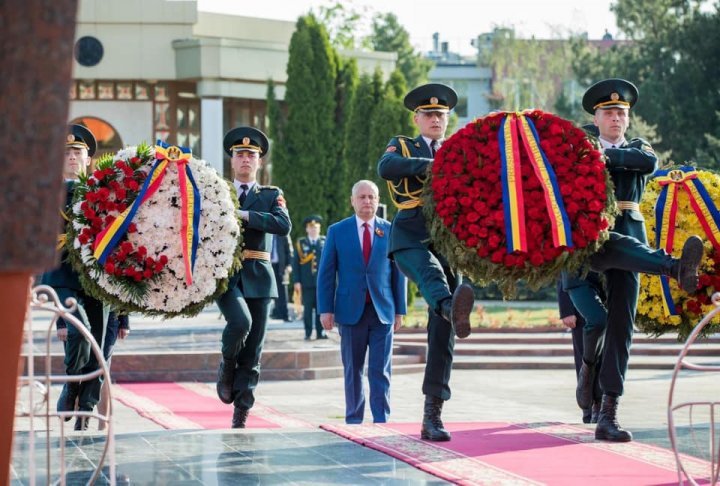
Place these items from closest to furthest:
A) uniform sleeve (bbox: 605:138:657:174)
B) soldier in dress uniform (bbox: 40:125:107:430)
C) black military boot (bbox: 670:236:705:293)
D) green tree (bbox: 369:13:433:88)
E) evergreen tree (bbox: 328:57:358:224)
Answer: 1. black military boot (bbox: 670:236:705:293)
2. uniform sleeve (bbox: 605:138:657:174)
3. soldier in dress uniform (bbox: 40:125:107:430)
4. evergreen tree (bbox: 328:57:358:224)
5. green tree (bbox: 369:13:433:88)

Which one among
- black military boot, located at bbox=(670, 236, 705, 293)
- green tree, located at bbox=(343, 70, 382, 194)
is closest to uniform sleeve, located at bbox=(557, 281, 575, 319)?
black military boot, located at bbox=(670, 236, 705, 293)

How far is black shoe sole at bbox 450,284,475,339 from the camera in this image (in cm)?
642

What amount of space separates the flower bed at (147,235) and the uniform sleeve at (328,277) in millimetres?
2072

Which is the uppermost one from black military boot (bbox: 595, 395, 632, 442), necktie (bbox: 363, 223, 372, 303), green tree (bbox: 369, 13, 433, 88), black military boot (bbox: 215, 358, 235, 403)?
green tree (bbox: 369, 13, 433, 88)

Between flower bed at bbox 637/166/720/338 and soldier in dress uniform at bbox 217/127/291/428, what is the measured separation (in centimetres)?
244

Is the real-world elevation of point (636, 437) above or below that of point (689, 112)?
below

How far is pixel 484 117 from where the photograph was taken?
22.7 feet

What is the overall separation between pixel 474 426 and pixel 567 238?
1.95 m

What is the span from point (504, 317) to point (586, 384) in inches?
669

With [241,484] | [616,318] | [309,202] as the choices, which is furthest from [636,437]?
[309,202]

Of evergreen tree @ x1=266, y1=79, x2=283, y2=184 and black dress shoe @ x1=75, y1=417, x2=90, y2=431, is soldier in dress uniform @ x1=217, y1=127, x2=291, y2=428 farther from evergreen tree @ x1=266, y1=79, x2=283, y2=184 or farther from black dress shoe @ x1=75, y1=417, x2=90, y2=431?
evergreen tree @ x1=266, y1=79, x2=283, y2=184

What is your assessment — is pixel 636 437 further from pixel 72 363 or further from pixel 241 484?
pixel 72 363

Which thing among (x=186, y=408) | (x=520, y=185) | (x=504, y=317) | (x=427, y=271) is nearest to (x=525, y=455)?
(x=427, y=271)

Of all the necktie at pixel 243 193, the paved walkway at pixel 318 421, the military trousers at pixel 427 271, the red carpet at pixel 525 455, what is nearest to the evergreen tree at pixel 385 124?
the paved walkway at pixel 318 421
